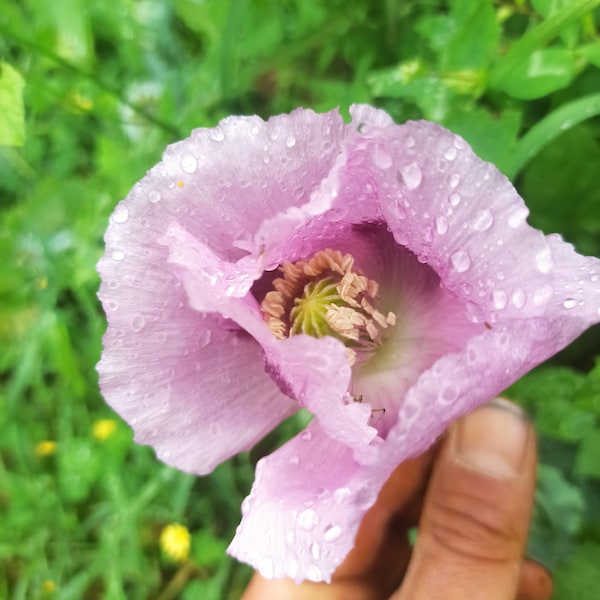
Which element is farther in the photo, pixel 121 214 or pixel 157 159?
pixel 157 159

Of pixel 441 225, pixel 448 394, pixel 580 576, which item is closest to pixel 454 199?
pixel 441 225

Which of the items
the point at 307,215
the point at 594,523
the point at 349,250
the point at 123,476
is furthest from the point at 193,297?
the point at 123,476

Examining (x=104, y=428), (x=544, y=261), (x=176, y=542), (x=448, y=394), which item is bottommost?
(x=176, y=542)

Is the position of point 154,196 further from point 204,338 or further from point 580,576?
point 580,576

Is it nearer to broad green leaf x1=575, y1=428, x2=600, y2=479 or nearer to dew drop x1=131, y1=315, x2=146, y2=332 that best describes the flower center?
dew drop x1=131, y1=315, x2=146, y2=332

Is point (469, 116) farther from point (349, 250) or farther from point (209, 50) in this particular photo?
point (209, 50)
